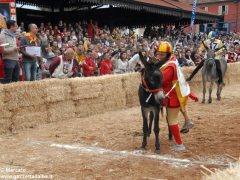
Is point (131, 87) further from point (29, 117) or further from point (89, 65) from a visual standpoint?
point (29, 117)

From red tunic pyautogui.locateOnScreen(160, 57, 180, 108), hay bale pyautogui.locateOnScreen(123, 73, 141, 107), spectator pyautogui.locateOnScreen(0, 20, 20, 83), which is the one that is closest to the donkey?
red tunic pyautogui.locateOnScreen(160, 57, 180, 108)

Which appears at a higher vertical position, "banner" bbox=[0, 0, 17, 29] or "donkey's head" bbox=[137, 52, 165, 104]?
"banner" bbox=[0, 0, 17, 29]

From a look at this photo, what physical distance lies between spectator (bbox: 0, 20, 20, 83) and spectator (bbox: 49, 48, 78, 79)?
1.12 metres

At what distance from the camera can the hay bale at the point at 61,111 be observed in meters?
9.62

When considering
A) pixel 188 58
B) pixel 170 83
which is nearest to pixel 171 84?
pixel 170 83

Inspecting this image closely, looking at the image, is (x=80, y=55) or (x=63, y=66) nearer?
(x=63, y=66)

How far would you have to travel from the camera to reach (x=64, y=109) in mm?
10016

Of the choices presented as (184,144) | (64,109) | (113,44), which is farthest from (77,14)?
(184,144)

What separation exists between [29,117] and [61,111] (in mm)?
1075

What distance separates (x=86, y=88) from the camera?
10586 mm

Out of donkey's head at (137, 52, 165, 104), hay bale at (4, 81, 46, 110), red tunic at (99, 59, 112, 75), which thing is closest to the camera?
donkey's head at (137, 52, 165, 104)

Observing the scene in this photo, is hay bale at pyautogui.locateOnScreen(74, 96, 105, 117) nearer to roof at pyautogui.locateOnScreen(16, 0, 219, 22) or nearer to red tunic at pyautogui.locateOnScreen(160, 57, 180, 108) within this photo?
red tunic at pyautogui.locateOnScreen(160, 57, 180, 108)

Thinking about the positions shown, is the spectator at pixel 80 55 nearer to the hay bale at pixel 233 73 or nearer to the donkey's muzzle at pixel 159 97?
the donkey's muzzle at pixel 159 97

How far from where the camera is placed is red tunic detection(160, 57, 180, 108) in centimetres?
664
